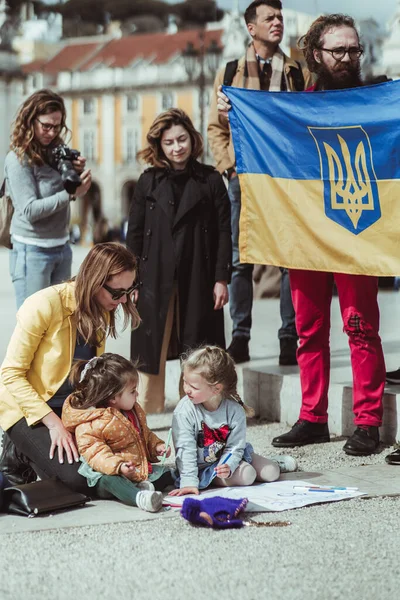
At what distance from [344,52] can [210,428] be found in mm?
2055

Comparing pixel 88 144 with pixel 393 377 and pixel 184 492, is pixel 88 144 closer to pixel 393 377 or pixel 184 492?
pixel 393 377

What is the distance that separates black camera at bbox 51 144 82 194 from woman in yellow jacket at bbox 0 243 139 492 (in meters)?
1.63

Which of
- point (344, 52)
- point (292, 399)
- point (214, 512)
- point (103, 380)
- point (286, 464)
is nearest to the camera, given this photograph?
point (214, 512)

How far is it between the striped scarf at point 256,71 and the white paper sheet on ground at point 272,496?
2.99 metres

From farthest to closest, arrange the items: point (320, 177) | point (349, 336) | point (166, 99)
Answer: point (166, 99), point (320, 177), point (349, 336)

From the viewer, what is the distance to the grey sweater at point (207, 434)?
5059 millimetres

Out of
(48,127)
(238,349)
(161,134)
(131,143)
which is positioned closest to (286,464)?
(161,134)

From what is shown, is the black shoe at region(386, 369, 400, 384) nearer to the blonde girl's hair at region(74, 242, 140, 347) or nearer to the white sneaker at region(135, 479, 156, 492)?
the blonde girl's hair at region(74, 242, 140, 347)

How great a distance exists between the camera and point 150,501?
4602 mm

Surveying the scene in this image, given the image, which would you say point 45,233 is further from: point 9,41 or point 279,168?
point 9,41

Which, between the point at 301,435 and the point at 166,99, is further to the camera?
the point at 166,99

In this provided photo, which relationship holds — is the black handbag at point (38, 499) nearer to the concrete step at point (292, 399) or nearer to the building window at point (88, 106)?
the concrete step at point (292, 399)

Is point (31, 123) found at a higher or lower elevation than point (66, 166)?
higher

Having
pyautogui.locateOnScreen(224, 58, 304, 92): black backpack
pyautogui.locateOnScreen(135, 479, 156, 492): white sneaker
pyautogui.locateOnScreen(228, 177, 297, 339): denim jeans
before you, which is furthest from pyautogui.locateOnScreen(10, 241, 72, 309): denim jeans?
pyautogui.locateOnScreen(135, 479, 156, 492): white sneaker
